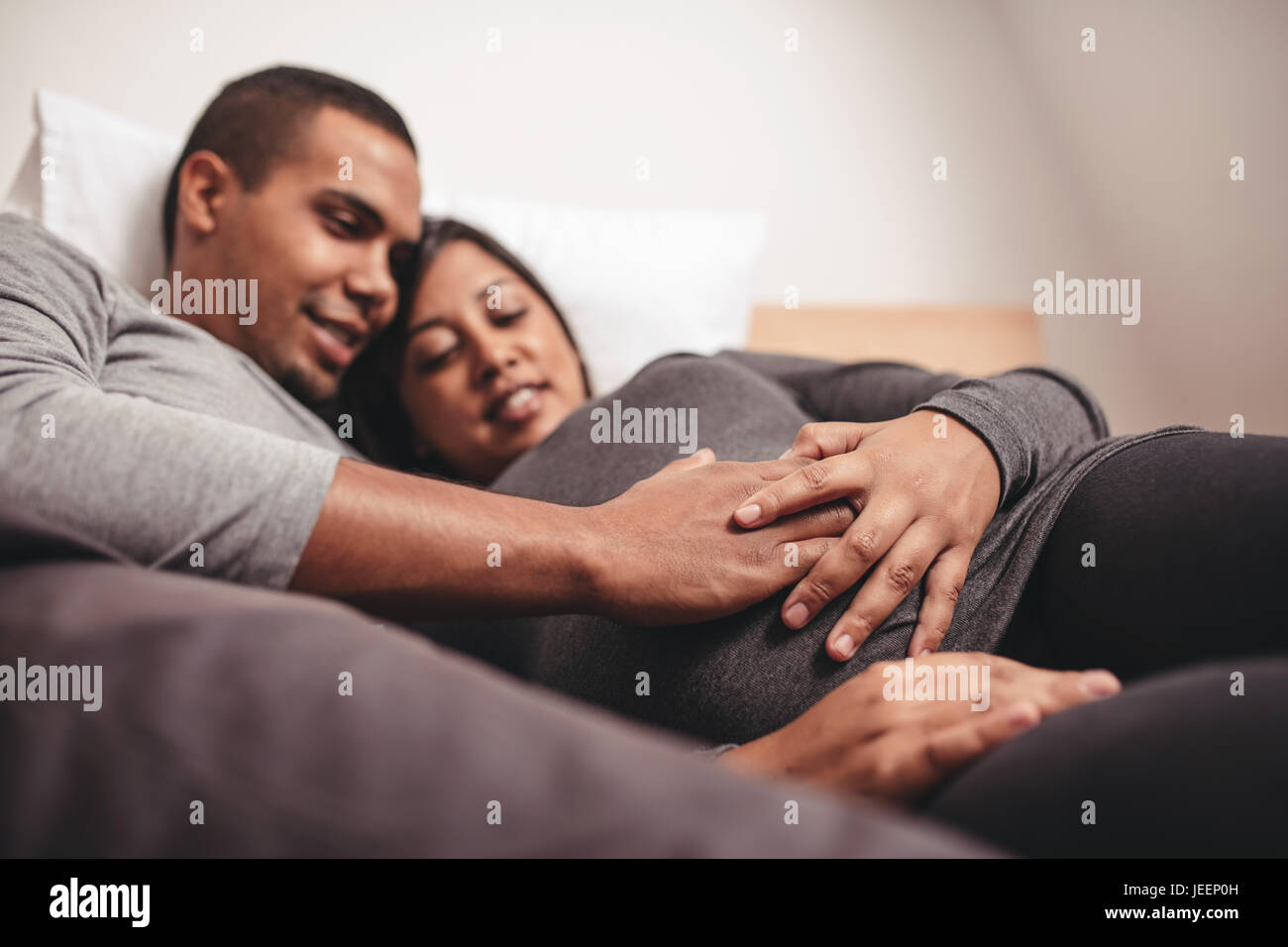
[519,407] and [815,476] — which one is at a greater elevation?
[519,407]

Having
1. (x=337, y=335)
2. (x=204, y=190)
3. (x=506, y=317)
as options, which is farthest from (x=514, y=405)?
(x=204, y=190)

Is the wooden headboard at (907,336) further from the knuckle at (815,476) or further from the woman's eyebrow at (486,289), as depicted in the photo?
the knuckle at (815,476)

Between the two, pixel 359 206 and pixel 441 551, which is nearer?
pixel 441 551

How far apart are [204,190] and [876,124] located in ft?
4.88

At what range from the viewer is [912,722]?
1.58 feet

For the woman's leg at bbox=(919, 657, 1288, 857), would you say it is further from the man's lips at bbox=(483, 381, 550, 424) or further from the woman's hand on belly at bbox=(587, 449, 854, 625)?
the man's lips at bbox=(483, 381, 550, 424)

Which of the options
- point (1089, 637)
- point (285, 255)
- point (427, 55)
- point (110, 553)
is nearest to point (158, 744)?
point (110, 553)

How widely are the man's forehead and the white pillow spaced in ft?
0.95

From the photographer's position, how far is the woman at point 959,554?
567 millimetres

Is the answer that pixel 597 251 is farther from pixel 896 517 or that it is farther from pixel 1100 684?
pixel 1100 684

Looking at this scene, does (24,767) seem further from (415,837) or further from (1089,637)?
(1089,637)

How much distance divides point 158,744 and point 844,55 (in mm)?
2038

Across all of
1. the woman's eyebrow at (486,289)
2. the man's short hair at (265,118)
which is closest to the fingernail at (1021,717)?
the woman's eyebrow at (486,289)
